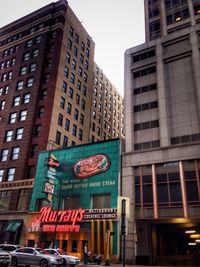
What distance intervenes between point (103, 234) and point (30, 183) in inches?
673

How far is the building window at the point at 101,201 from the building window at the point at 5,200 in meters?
17.5

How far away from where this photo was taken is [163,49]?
145 ft

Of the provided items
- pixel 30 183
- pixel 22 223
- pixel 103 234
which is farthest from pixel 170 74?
pixel 22 223

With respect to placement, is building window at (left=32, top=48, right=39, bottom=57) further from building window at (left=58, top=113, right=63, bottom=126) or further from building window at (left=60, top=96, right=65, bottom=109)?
building window at (left=58, top=113, right=63, bottom=126)

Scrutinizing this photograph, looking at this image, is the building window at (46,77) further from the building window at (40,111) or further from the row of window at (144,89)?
the row of window at (144,89)

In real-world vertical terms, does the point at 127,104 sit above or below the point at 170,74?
below

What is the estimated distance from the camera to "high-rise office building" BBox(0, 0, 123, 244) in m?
47.8

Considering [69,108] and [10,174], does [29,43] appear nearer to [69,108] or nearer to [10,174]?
[69,108]

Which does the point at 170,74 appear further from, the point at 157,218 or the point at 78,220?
the point at 78,220

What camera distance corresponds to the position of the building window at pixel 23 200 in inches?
1716

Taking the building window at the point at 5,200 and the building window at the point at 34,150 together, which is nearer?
the building window at the point at 5,200

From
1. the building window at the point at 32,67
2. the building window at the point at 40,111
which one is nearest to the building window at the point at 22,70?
A: the building window at the point at 32,67

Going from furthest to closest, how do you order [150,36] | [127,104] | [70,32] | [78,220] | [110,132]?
[110,132] → [70,32] → [150,36] → [127,104] → [78,220]

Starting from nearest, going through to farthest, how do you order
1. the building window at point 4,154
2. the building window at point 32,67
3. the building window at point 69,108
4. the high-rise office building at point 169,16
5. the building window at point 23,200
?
the building window at point 23,200
the building window at point 4,154
the high-rise office building at point 169,16
the building window at point 69,108
the building window at point 32,67
